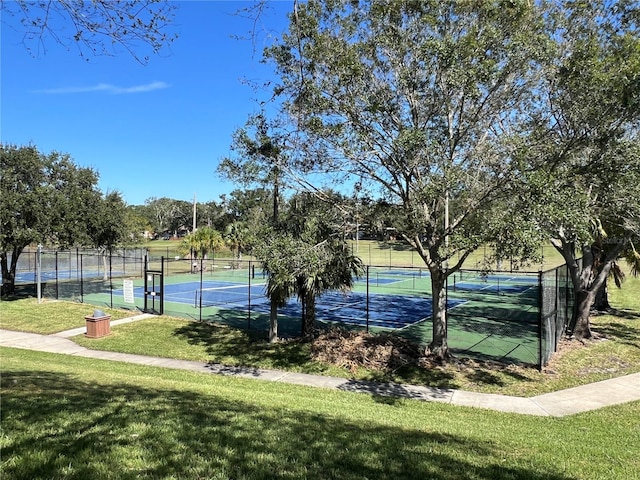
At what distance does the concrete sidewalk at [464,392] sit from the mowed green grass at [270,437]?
0.69m

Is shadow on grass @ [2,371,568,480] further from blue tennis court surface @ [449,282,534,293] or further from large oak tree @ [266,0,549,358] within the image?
Answer: blue tennis court surface @ [449,282,534,293]

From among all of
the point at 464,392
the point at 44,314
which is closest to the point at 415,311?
the point at 464,392

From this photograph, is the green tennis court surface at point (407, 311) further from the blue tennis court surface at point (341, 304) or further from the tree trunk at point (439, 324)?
the tree trunk at point (439, 324)

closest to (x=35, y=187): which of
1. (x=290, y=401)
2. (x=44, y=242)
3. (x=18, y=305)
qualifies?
(x=44, y=242)

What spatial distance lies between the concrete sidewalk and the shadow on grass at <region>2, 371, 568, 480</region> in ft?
13.9

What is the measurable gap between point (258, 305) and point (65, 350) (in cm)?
1131

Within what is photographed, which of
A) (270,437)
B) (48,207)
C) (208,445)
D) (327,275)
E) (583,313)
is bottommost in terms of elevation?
(583,313)

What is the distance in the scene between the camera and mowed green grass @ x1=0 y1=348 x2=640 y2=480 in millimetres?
4367

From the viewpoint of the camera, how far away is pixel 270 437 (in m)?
5.59

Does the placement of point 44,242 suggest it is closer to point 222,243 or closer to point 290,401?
point 290,401

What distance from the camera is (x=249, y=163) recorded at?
1350 centimetres

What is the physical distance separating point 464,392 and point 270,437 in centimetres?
733

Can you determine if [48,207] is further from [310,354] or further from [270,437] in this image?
[270,437]

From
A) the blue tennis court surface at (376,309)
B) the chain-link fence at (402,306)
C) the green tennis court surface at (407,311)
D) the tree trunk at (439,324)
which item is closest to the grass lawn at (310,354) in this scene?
the tree trunk at (439,324)
